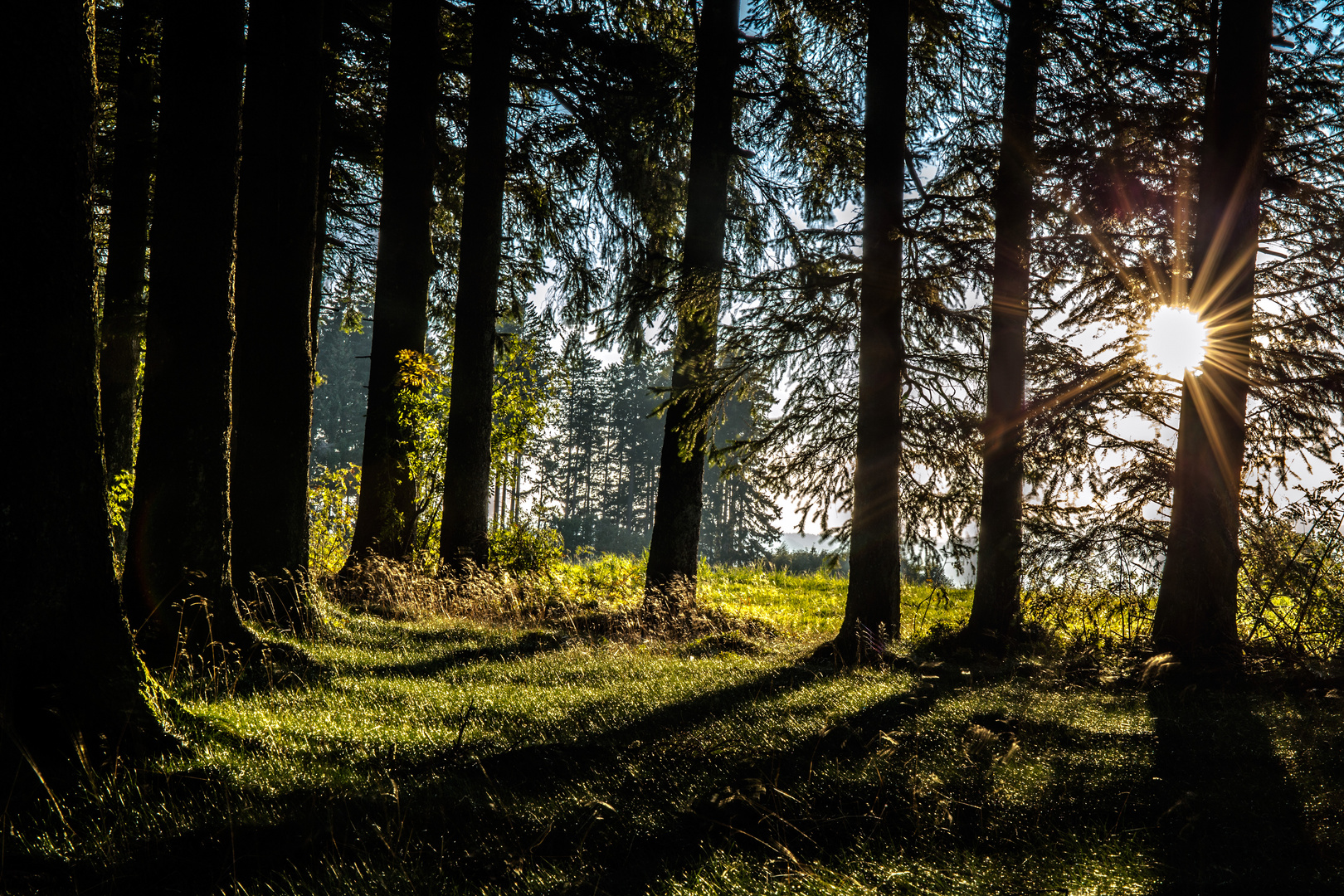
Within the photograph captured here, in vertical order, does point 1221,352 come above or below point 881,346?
below

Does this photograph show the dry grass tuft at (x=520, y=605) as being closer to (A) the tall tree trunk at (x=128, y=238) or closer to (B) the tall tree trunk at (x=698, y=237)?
(B) the tall tree trunk at (x=698, y=237)

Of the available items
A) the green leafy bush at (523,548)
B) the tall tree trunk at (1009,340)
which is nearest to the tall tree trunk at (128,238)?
the green leafy bush at (523,548)

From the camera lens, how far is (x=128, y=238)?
1180cm

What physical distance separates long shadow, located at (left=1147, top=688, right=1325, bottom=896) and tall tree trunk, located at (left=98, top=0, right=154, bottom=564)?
12186 mm

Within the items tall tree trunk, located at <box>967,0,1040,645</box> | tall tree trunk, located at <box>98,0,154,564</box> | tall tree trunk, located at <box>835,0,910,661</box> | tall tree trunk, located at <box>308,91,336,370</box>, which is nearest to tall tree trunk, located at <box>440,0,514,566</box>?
tall tree trunk, located at <box>308,91,336,370</box>

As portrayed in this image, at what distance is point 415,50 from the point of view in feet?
37.5

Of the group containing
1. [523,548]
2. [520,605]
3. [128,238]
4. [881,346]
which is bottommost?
[520,605]

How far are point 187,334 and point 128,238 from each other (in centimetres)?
873

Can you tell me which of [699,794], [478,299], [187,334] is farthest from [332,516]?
[699,794]

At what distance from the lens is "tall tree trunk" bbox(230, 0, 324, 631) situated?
7137 millimetres

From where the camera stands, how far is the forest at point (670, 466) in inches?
124

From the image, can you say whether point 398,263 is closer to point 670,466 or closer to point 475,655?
point 670,466

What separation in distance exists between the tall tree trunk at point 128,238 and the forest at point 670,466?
0.24 ft

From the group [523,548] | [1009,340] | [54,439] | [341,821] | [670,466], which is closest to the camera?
Result: [341,821]
